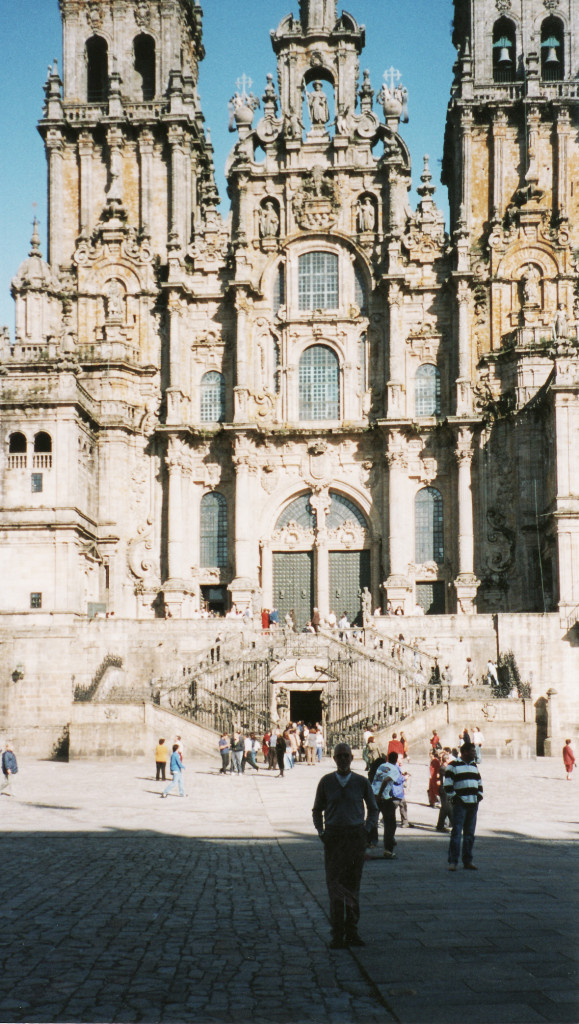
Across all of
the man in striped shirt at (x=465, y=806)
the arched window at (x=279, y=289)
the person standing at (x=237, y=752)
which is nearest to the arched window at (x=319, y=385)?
the arched window at (x=279, y=289)

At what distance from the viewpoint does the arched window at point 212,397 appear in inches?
1938

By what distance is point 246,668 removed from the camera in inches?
1499

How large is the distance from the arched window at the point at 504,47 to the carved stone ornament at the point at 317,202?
842 cm

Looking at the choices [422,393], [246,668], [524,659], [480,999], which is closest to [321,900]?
[480,999]

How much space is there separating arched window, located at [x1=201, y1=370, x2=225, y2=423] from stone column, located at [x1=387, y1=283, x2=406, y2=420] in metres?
7.13

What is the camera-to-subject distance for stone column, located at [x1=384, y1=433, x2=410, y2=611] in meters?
45.7

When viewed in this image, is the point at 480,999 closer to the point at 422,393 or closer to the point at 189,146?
the point at 422,393

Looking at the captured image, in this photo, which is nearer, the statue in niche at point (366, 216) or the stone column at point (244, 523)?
the stone column at point (244, 523)

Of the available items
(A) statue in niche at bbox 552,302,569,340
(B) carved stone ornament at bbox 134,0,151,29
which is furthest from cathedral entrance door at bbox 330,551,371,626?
(B) carved stone ornament at bbox 134,0,151,29

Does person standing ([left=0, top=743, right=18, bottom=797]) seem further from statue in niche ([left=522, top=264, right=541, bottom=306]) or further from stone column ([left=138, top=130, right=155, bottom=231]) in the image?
statue in niche ([left=522, top=264, right=541, bottom=306])

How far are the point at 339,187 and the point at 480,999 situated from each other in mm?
43643

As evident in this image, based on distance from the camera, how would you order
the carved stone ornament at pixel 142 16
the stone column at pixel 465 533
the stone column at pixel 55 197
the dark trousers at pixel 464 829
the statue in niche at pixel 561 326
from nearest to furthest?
the dark trousers at pixel 464 829, the statue in niche at pixel 561 326, the stone column at pixel 465 533, the stone column at pixel 55 197, the carved stone ornament at pixel 142 16

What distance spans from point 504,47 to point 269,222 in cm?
1223

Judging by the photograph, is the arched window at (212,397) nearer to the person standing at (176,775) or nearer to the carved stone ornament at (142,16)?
the carved stone ornament at (142,16)
